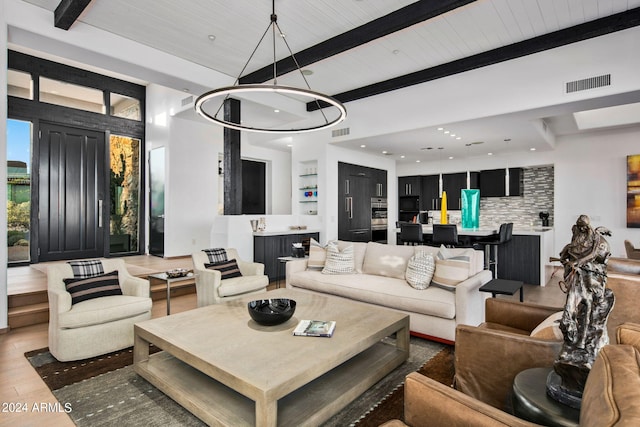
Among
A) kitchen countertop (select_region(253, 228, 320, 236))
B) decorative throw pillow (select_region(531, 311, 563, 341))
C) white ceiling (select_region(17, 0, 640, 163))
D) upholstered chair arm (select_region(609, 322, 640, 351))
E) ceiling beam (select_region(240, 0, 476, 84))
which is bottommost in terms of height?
decorative throw pillow (select_region(531, 311, 563, 341))

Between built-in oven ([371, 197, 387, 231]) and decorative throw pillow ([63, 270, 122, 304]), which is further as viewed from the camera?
built-in oven ([371, 197, 387, 231])

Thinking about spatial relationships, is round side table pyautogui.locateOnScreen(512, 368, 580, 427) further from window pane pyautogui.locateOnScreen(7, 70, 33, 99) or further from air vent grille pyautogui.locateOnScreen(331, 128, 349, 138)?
window pane pyautogui.locateOnScreen(7, 70, 33, 99)

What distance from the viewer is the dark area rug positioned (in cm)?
214

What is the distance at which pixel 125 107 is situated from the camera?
799 cm

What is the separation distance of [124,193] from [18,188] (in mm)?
Answer: 1885

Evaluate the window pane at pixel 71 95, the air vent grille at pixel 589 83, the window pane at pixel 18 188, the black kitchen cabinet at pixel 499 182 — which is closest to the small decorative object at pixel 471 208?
the black kitchen cabinet at pixel 499 182

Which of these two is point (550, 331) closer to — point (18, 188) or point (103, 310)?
point (103, 310)

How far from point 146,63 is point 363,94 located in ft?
11.2

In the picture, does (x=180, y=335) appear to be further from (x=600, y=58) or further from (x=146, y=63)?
(x=600, y=58)

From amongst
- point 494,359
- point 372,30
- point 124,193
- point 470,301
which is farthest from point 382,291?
point 124,193

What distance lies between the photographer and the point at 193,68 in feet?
17.2

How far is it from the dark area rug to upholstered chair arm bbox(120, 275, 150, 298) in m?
0.54

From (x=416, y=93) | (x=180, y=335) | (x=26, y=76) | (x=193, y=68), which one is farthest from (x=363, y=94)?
(x=26, y=76)

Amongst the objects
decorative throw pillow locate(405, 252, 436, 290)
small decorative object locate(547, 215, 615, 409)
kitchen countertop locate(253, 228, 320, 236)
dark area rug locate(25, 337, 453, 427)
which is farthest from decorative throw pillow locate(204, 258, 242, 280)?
small decorative object locate(547, 215, 615, 409)
